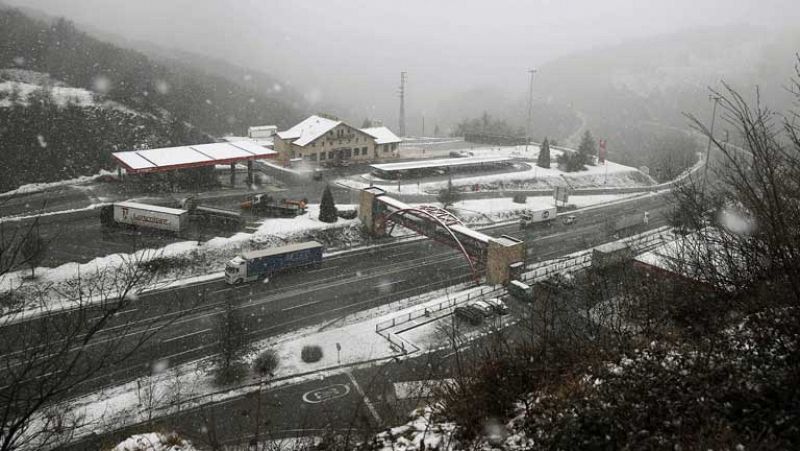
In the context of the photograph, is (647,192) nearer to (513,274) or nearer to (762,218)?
(513,274)

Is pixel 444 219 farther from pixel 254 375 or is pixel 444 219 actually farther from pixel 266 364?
pixel 254 375

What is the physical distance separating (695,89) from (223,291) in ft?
390

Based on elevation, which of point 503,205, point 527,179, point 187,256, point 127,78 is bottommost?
point 187,256

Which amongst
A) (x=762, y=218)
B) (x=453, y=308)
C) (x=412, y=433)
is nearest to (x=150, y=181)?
(x=453, y=308)

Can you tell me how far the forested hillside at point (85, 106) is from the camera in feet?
143

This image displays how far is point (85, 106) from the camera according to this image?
2034 inches

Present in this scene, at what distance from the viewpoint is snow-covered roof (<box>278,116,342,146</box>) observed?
171 ft

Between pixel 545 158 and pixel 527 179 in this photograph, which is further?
pixel 545 158

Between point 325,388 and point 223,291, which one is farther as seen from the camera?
point 223,291

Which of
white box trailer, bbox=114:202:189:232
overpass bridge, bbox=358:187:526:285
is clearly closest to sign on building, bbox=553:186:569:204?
overpass bridge, bbox=358:187:526:285

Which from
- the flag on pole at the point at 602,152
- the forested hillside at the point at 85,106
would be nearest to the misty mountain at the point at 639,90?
the flag on pole at the point at 602,152

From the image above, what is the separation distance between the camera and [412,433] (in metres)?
8.47

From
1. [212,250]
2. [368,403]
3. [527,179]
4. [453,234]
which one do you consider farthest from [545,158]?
[368,403]

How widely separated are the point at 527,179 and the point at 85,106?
43861 millimetres
